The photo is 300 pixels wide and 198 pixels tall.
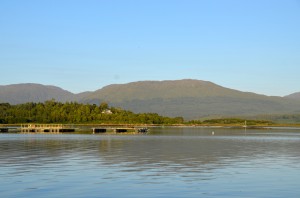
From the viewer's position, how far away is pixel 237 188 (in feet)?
103

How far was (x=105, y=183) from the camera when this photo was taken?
32875mm

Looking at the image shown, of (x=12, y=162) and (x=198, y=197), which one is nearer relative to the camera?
(x=198, y=197)

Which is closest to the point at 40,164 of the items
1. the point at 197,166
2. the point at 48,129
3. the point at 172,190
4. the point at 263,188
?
the point at 197,166

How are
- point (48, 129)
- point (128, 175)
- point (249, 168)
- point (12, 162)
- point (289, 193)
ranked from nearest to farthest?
point (289, 193) < point (128, 175) < point (249, 168) < point (12, 162) < point (48, 129)

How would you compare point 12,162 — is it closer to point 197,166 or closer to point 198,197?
point 197,166

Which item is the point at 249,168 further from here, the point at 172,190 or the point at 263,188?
the point at 172,190

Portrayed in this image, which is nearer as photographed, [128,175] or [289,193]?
[289,193]

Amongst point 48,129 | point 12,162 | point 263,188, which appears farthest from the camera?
point 48,129

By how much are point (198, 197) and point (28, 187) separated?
10.9 meters

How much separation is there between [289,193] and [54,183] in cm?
1532

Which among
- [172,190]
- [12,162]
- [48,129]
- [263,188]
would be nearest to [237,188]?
[263,188]

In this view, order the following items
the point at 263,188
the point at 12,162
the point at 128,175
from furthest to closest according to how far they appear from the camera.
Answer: the point at 12,162 → the point at 128,175 → the point at 263,188

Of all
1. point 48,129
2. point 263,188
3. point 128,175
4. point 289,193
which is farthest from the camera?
point 48,129

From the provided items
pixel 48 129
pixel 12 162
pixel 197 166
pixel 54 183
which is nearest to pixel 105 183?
pixel 54 183
